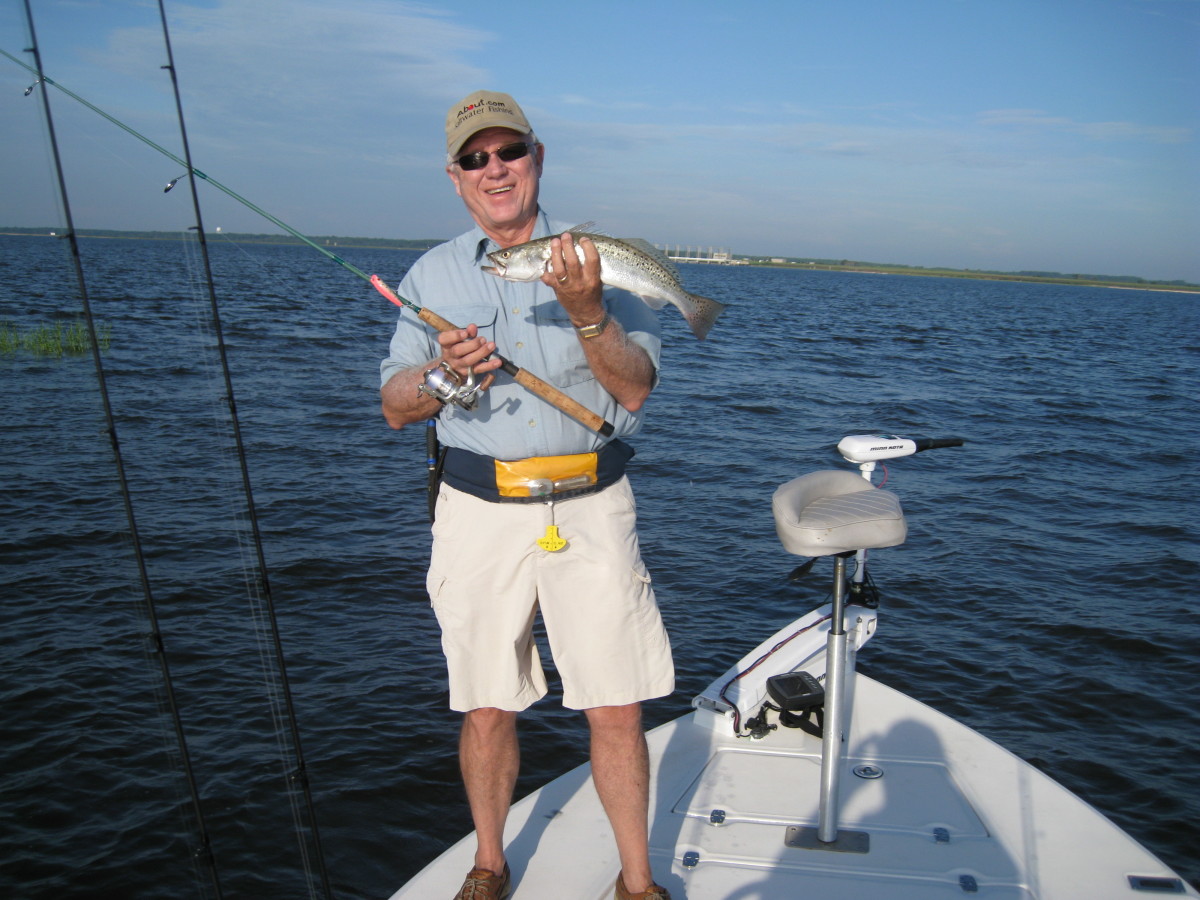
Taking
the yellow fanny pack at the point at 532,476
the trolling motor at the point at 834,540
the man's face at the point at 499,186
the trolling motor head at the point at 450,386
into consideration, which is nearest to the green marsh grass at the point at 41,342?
the man's face at the point at 499,186

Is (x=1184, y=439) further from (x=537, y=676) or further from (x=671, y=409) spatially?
(x=537, y=676)

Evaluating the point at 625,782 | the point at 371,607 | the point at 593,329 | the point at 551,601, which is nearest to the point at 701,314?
the point at 593,329

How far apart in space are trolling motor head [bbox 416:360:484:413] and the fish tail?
34.8 inches

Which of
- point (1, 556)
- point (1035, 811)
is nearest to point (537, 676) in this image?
point (1035, 811)

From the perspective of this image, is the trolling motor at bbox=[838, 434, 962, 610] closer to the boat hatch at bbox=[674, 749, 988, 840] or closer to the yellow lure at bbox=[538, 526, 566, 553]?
the boat hatch at bbox=[674, 749, 988, 840]

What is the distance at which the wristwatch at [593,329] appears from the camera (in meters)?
2.79

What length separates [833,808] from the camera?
3.33 metres

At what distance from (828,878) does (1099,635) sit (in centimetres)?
573

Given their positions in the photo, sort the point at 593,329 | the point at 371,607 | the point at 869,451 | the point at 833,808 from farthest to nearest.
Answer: the point at 371,607 → the point at 869,451 → the point at 833,808 → the point at 593,329

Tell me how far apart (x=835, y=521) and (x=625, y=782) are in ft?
3.57

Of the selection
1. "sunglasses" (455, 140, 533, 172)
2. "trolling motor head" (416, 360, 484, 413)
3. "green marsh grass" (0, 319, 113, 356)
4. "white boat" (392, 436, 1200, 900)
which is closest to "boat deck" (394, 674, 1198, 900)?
"white boat" (392, 436, 1200, 900)

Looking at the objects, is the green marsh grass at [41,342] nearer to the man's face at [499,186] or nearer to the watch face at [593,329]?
the man's face at [499,186]

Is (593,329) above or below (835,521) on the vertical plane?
above

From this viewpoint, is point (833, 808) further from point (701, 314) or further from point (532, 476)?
point (701, 314)
